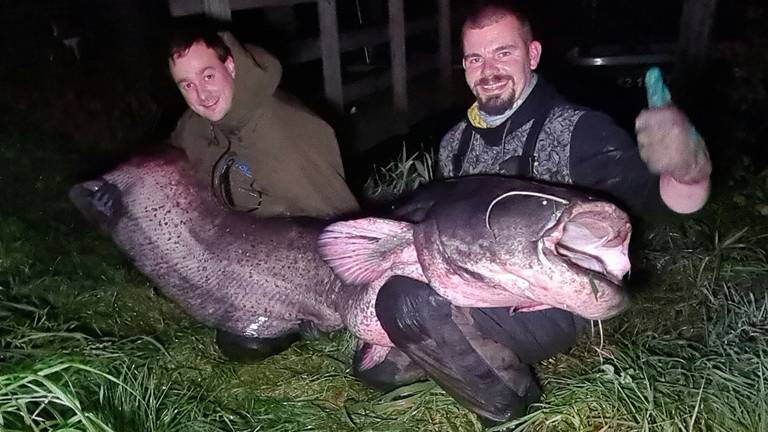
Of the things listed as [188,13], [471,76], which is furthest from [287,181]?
[188,13]

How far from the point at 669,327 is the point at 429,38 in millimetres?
7128

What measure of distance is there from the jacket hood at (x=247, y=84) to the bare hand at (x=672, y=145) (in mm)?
1282

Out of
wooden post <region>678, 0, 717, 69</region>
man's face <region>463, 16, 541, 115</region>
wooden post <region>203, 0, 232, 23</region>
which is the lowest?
wooden post <region>678, 0, 717, 69</region>

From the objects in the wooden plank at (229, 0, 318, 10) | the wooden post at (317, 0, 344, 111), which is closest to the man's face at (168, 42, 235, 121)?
the wooden plank at (229, 0, 318, 10)

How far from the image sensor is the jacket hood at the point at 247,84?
239 centimetres

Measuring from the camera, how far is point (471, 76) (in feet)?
7.24

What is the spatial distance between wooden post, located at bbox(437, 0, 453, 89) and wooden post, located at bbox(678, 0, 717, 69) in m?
2.63

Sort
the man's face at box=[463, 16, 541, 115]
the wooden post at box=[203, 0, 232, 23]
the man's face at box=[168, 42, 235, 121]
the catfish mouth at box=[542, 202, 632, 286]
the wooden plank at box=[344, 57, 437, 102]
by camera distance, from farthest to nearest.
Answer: the wooden plank at box=[344, 57, 437, 102] < the wooden post at box=[203, 0, 232, 23] < the man's face at box=[168, 42, 235, 121] < the man's face at box=[463, 16, 541, 115] < the catfish mouth at box=[542, 202, 632, 286]

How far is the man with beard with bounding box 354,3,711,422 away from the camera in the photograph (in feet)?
6.44

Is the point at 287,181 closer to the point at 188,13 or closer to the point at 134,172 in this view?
the point at 134,172

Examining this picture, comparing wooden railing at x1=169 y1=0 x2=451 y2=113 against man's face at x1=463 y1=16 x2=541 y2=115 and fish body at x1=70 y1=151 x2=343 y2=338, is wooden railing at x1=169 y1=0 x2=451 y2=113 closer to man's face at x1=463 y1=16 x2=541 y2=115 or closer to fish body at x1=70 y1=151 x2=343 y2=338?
fish body at x1=70 y1=151 x2=343 y2=338

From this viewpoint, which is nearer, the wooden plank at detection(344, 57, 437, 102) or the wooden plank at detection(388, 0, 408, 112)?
the wooden plank at detection(344, 57, 437, 102)

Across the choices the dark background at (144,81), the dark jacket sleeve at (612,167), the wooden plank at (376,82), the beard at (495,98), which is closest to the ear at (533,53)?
the beard at (495,98)

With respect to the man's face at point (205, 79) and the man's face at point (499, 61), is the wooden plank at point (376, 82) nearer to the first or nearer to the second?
the man's face at point (205, 79)
